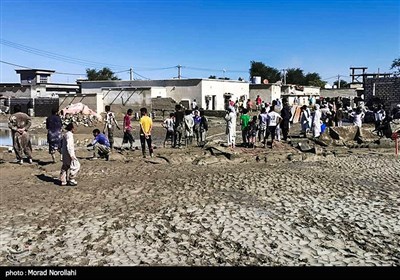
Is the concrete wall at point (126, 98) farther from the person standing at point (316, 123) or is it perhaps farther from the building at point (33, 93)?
the person standing at point (316, 123)

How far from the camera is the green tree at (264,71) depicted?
3357 inches

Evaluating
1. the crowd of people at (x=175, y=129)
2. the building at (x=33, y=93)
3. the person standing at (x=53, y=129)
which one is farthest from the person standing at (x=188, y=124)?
the building at (x=33, y=93)

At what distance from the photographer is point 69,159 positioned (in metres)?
9.96

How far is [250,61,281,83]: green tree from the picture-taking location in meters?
85.3

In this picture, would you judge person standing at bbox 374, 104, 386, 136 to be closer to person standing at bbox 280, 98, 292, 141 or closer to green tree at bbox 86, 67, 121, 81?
person standing at bbox 280, 98, 292, 141

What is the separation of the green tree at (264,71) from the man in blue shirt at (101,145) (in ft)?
240

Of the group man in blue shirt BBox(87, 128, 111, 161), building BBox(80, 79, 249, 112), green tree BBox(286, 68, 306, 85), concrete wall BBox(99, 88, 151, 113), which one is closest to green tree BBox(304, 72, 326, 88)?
green tree BBox(286, 68, 306, 85)

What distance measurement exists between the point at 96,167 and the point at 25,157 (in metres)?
3.11

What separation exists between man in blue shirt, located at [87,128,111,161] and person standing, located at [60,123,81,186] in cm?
335

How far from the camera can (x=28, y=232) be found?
6926 mm

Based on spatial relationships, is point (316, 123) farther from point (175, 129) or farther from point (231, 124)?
point (175, 129)
